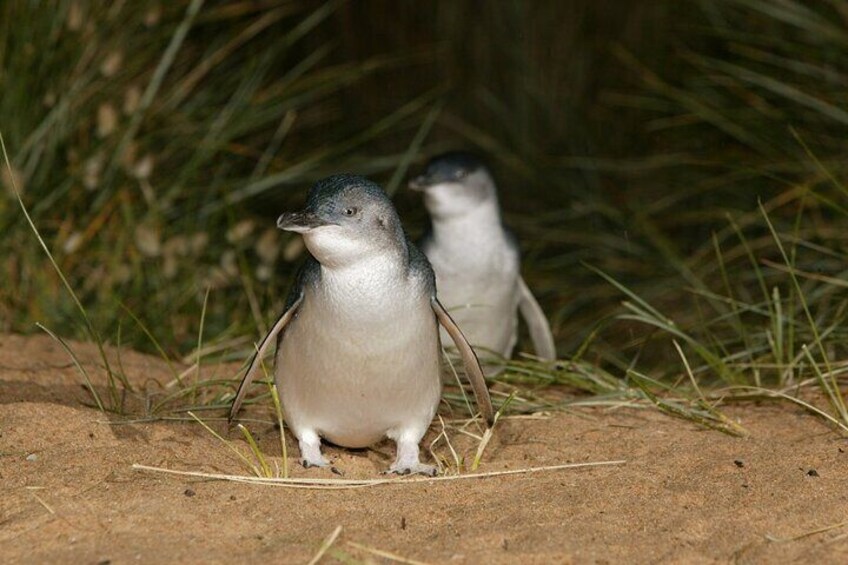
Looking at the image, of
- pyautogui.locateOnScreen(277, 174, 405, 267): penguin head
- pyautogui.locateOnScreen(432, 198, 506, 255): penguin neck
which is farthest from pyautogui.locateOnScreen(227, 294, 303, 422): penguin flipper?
pyautogui.locateOnScreen(432, 198, 506, 255): penguin neck

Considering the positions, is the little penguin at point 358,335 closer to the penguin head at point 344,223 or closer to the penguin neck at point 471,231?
the penguin head at point 344,223

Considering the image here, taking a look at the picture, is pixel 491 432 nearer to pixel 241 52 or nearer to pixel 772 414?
pixel 772 414

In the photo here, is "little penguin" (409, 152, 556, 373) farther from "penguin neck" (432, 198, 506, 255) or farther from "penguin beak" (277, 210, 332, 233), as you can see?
"penguin beak" (277, 210, 332, 233)

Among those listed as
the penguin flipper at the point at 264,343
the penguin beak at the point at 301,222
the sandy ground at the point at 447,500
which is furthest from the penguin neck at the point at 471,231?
the penguin beak at the point at 301,222

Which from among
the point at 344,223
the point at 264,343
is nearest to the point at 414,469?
the point at 264,343

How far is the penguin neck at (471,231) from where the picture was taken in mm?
5754

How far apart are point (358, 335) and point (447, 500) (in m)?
0.53

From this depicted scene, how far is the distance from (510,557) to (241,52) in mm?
4719

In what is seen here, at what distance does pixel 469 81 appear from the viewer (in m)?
9.66

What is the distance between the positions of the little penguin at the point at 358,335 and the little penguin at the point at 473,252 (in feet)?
5.07

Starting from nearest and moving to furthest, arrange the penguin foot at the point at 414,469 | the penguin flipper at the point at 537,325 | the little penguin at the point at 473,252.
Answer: the penguin foot at the point at 414,469 < the little penguin at the point at 473,252 < the penguin flipper at the point at 537,325

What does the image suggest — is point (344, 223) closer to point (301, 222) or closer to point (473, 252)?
point (301, 222)

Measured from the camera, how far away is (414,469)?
390 centimetres

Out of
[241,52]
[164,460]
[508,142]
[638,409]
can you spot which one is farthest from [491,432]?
[508,142]
